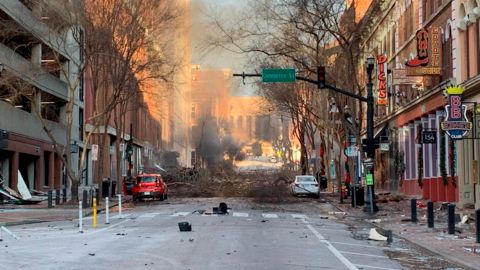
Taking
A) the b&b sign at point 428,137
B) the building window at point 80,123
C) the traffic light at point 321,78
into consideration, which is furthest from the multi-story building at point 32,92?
the b&b sign at point 428,137

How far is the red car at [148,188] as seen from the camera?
120ft

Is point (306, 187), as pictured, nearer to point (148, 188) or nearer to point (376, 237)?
point (148, 188)

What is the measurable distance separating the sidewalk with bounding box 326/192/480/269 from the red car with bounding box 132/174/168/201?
12.8m

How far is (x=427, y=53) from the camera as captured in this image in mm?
29781

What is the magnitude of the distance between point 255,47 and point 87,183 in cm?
3148

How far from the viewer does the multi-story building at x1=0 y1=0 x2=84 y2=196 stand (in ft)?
108

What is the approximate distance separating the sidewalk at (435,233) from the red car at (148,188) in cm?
1276

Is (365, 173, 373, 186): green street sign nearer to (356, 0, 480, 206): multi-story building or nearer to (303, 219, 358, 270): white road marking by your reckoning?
(356, 0, 480, 206): multi-story building

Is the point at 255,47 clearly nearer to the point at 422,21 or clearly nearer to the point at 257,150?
the point at 422,21

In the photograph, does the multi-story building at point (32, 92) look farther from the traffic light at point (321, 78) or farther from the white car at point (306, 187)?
the white car at point (306, 187)

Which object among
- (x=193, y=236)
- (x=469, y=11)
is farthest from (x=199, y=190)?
(x=193, y=236)

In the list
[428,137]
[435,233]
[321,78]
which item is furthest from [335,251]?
[428,137]

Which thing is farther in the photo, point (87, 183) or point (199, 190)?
point (87, 183)

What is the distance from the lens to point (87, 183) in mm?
58375
